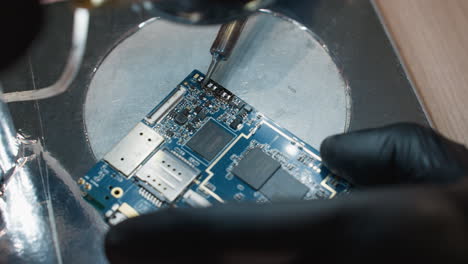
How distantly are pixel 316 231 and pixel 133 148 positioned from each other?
854mm

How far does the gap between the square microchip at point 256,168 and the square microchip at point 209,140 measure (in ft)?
0.35

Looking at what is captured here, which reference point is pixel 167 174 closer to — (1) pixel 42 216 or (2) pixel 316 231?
(1) pixel 42 216

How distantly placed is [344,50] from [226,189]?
38.2 inches

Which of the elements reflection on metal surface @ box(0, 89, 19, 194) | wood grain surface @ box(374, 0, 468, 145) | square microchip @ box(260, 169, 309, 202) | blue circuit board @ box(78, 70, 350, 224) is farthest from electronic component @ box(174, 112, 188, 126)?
wood grain surface @ box(374, 0, 468, 145)

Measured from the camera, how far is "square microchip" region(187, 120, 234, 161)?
191 centimetres

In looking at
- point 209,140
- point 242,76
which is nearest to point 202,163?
point 209,140

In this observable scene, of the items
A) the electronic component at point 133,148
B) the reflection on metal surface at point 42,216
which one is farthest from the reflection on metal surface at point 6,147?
the electronic component at point 133,148

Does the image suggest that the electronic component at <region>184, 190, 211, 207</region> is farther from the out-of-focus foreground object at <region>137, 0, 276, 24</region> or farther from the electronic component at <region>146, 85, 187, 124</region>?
the out-of-focus foreground object at <region>137, 0, 276, 24</region>

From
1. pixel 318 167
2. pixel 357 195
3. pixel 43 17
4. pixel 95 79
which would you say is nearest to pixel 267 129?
pixel 318 167

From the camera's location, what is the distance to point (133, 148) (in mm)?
1904

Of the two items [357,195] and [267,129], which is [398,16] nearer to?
[267,129]

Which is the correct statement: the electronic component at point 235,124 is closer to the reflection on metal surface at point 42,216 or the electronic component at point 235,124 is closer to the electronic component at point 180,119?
the electronic component at point 180,119

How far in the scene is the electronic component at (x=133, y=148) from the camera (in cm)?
186

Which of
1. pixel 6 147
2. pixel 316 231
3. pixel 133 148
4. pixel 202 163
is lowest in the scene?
pixel 6 147
